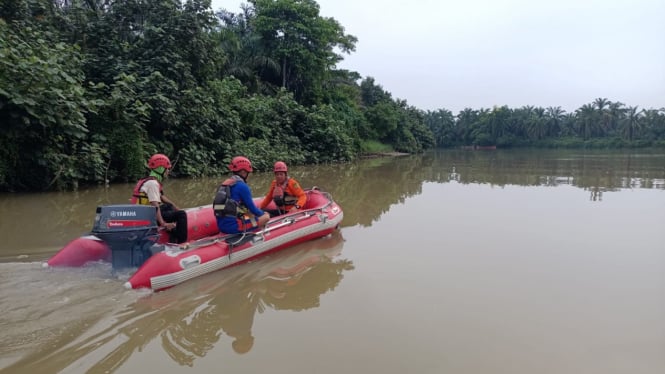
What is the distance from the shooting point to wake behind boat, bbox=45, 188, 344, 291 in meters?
3.58

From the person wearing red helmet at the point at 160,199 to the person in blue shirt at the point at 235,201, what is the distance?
1.30 ft

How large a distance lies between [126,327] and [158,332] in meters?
0.22

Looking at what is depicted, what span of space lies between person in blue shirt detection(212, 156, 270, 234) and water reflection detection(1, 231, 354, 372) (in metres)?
0.45

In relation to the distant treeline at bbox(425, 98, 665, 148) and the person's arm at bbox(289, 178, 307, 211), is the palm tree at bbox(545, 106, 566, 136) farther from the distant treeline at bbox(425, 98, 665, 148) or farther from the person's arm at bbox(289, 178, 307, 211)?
the person's arm at bbox(289, 178, 307, 211)

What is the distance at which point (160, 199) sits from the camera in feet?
13.7

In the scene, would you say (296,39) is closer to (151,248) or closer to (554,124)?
(151,248)

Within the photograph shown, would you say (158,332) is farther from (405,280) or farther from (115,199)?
(115,199)

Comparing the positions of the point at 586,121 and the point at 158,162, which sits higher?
the point at 586,121

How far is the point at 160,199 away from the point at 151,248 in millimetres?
547

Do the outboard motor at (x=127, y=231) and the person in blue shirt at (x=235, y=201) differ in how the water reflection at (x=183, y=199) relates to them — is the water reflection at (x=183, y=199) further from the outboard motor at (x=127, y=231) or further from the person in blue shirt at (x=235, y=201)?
the person in blue shirt at (x=235, y=201)

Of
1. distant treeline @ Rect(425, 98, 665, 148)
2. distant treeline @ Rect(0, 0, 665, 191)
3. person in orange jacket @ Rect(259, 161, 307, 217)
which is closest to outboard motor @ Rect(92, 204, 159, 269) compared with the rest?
person in orange jacket @ Rect(259, 161, 307, 217)

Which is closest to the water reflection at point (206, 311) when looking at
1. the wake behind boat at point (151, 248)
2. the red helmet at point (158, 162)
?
the wake behind boat at point (151, 248)

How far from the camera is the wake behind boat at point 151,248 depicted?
3.58 m

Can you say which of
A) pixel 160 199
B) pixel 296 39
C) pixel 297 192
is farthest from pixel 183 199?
pixel 296 39
